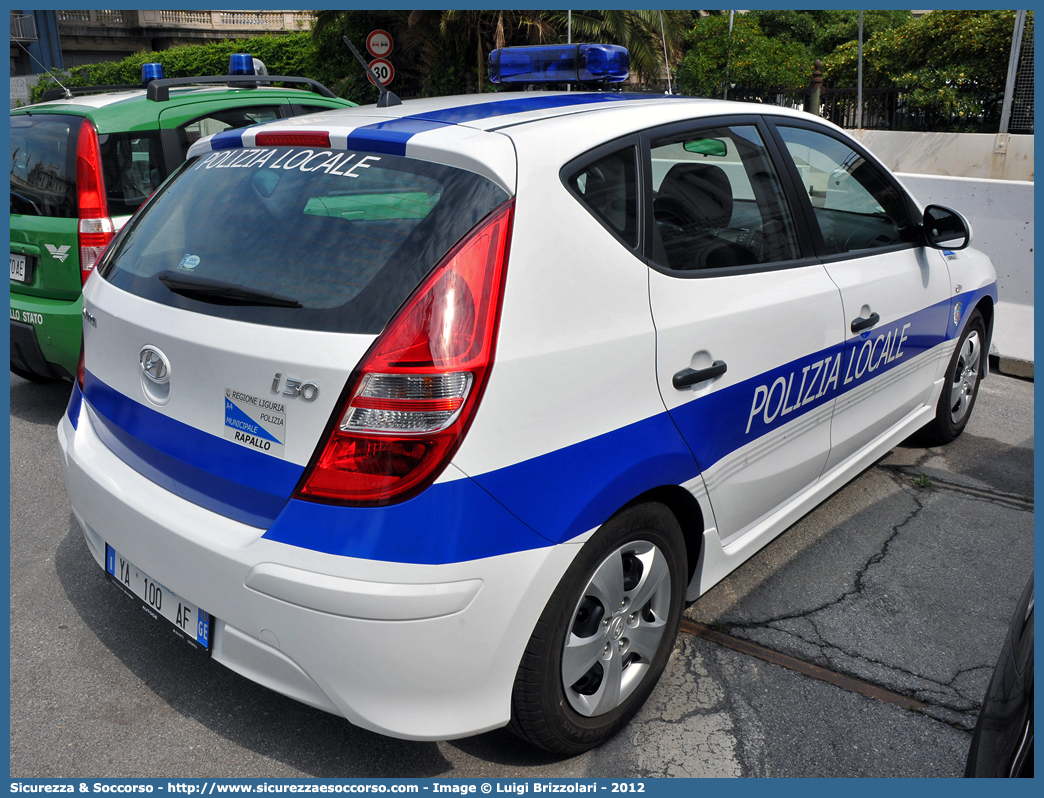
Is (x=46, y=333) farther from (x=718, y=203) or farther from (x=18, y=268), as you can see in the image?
(x=718, y=203)

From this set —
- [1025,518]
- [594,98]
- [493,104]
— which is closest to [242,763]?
[493,104]

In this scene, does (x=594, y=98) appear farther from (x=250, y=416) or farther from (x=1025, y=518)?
(x=1025, y=518)

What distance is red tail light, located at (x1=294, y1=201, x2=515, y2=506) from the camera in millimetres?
1890

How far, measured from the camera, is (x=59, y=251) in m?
4.59

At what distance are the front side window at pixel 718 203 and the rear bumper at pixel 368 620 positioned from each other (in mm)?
1012

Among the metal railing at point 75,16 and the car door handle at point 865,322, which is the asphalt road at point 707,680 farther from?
the metal railing at point 75,16

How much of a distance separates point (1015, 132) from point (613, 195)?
1406 cm

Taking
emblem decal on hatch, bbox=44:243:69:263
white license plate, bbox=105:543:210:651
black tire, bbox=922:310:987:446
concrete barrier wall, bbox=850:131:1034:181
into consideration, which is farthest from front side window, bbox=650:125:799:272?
concrete barrier wall, bbox=850:131:1034:181

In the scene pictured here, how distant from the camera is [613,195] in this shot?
232 centimetres

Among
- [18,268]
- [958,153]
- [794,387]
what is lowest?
[794,387]

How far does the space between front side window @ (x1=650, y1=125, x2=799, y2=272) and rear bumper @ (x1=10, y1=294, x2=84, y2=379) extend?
330cm

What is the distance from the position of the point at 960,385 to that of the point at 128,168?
4.61m

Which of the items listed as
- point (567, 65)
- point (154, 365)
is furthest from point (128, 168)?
point (154, 365)

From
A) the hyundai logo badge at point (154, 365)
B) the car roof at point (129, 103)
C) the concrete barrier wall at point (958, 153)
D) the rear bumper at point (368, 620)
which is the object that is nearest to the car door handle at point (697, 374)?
the rear bumper at point (368, 620)
